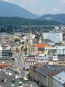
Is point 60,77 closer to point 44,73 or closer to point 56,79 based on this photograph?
point 56,79

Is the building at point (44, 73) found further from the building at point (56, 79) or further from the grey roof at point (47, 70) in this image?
the building at point (56, 79)

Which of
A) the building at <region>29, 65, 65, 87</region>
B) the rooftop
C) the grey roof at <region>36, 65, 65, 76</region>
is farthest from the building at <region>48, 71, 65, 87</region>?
the grey roof at <region>36, 65, 65, 76</region>

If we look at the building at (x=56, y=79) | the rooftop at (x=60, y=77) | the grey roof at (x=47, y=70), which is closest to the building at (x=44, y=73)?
the grey roof at (x=47, y=70)

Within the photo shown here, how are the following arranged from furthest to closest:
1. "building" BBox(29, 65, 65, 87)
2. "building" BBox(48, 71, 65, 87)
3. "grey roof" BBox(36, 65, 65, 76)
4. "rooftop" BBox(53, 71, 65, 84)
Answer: "grey roof" BBox(36, 65, 65, 76), "building" BBox(29, 65, 65, 87), "rooftop" BBox(53, 71, 65, 84), "building" BBox(48, 71, 65, 87)

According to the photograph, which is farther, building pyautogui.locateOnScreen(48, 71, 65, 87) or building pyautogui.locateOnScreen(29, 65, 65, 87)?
building pyautogui.locateOnScreen(29, 65, 65, 87)

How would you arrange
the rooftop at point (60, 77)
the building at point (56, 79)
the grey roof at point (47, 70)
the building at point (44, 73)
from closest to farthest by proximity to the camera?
the building at point (56, 79) → the rooftop at point (60, 77) → the building at point (44, 73) → the grey roof at point (47, 70)

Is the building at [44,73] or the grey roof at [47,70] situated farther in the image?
the grey roof at [47,70]

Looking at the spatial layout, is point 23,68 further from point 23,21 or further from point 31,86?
point 23,21

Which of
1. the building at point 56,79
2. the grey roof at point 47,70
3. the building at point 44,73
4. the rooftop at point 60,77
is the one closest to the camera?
the building at point 56,79

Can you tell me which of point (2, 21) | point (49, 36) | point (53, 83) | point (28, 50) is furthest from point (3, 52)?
point (2, 21)

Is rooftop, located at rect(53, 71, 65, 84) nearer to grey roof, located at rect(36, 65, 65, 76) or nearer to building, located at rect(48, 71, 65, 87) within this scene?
building, located at rect(48, 71, 65, 87)

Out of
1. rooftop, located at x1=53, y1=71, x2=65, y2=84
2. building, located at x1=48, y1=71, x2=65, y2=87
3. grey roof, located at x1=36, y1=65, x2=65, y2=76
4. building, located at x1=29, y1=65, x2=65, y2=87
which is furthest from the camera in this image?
grey roof, located at x1=36, y1=65, x2=65, y2=76
